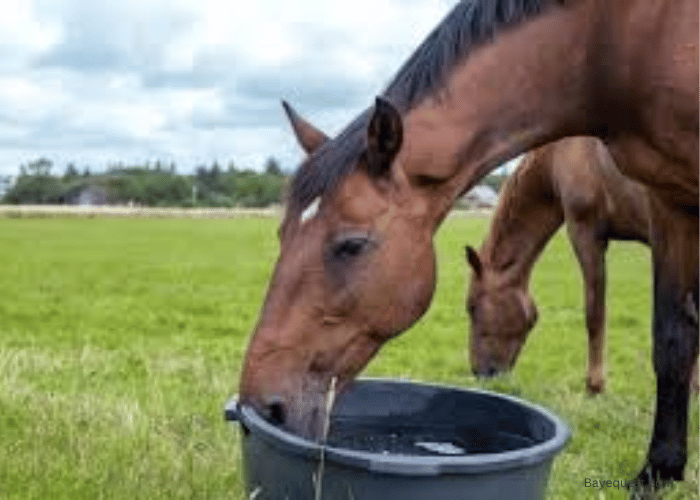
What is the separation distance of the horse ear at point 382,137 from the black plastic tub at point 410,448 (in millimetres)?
918

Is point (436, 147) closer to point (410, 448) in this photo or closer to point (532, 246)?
point (410, 448)

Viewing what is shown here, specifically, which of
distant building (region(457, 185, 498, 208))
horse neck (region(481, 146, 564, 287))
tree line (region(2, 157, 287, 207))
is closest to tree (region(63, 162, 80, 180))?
tree line (region(2, 157, 287, 207))

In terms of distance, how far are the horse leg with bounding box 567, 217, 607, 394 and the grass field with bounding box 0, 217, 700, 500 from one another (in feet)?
0.97

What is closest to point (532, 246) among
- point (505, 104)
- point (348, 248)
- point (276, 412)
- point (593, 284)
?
point (593, 284)

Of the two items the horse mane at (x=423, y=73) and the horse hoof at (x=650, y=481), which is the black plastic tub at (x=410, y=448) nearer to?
the horse mane at (x=423, y=73)

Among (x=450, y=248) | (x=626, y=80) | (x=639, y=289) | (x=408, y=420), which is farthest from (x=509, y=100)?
(x=450, y=248)

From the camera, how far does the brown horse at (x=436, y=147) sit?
3301 millimetres

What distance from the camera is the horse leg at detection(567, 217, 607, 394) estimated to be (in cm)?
782

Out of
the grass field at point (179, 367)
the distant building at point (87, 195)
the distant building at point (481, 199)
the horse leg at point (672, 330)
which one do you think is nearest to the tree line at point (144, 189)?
the distant building at point (87, 195)

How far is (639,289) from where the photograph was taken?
18.4 m

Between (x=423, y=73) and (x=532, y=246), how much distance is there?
200 inches

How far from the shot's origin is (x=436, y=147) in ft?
11.7

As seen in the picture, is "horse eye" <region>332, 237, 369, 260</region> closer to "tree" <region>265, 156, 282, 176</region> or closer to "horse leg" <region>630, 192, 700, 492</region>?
"horse leg" <region>630, 192, 700, 492</region>

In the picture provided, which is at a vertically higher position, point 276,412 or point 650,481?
point 276,412
